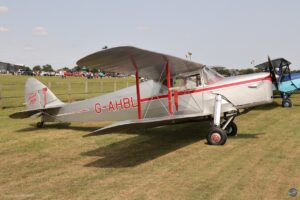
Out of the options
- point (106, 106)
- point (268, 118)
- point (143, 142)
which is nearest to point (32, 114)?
point (106, 106)

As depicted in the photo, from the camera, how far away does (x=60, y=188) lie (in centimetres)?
520

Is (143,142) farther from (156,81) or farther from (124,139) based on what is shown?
(156,81)

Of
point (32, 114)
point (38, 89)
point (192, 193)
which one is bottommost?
point (192, 193)

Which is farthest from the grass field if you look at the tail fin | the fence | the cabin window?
the fence

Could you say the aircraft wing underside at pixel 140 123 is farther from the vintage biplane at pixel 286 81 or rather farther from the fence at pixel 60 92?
the fence at pixel 60 92

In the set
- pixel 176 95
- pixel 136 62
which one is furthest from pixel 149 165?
pixel 176 95

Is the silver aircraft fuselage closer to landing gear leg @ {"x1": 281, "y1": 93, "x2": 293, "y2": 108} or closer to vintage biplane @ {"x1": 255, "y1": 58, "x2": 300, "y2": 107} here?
landing gear leg @ {"x1": 281, "y1": 93, "x2": 293, "y2": 108}

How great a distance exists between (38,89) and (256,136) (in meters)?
7.00

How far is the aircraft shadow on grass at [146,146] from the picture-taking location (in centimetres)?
684

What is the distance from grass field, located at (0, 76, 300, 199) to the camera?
498 cm

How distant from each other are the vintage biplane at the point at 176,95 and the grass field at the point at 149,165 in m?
0.64

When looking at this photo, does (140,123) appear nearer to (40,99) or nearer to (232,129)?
(232,129)

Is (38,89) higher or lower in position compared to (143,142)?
higher

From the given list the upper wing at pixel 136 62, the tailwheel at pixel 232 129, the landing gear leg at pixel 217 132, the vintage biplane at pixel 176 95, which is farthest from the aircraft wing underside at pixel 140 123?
the upper wing at pixel 136 62
